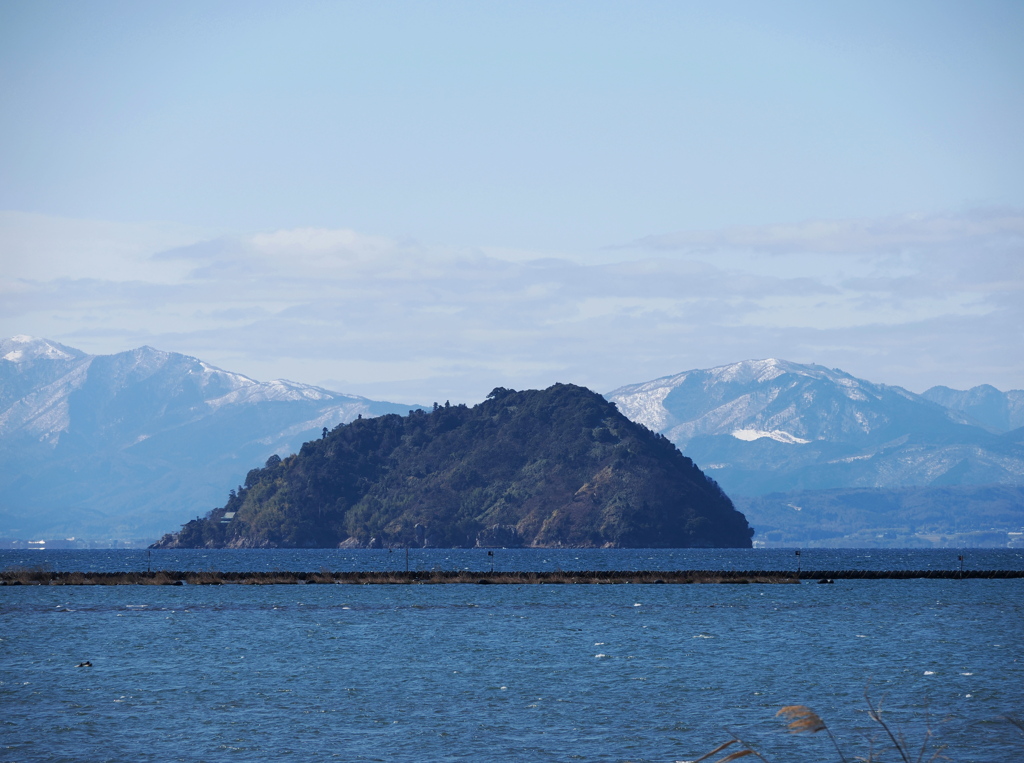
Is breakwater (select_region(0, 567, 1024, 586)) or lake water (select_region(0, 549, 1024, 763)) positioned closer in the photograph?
lake water (select_region(0, 549, 1024, 763))

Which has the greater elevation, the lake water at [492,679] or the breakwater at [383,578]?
the breakwater at [383,578]

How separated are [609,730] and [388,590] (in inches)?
3733

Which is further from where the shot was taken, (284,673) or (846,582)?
(846,582)

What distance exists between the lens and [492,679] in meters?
58.1

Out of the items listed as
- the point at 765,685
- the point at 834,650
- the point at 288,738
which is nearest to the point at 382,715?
the point at 288,738

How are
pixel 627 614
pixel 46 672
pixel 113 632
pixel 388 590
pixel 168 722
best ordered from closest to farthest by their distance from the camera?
1. pixel 168 722
2. pixel 46 672
3. pixel 113 632
4. pixel 627 614
5. pixel 388 590

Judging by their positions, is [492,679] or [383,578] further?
[383,578]

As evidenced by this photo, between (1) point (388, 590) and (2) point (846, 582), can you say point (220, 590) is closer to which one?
(1) point (388, 590)

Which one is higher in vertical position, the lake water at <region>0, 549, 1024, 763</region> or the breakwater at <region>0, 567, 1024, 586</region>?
the breakwater at <region>0, 567, 1024, 586</region>

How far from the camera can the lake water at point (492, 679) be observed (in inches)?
1645

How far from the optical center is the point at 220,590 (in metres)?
137

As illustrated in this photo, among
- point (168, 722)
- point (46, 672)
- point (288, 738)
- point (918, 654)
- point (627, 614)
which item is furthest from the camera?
point (627, 614)

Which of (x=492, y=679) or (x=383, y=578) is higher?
(x=383, y=578)

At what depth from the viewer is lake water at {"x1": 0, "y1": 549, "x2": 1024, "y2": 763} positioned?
4178 cm
